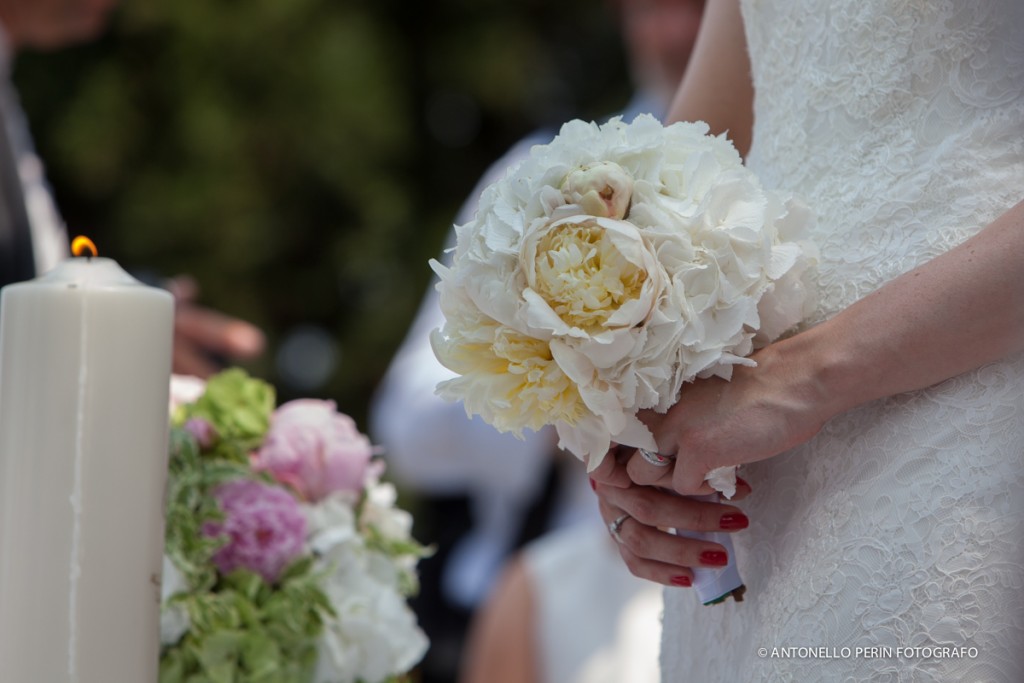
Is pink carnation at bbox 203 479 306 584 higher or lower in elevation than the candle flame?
lower

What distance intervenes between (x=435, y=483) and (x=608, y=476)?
234cm

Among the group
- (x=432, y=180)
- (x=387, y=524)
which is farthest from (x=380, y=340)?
(x=387, y=524)

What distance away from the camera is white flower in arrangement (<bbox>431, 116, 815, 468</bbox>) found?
1166 millimetres

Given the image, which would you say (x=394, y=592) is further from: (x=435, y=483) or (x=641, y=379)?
(x=435, y=483)

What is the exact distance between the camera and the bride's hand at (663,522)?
1.31 meters

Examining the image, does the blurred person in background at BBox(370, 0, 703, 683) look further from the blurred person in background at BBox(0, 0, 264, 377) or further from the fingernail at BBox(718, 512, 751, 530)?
the fingernail at BBox(718, 512, 751, 530)

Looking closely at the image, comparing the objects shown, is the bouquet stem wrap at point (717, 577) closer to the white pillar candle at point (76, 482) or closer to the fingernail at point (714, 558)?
the fingernail at point (714, 558)

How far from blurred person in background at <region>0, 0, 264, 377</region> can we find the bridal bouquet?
1.44ft

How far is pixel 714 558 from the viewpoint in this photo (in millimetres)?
1310

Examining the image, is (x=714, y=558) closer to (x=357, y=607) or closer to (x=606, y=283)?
(x=606, y=283)

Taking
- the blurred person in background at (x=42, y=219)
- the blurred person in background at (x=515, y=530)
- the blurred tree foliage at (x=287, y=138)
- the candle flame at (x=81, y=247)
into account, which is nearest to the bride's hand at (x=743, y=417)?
the candle flame at (x=81, y=247)

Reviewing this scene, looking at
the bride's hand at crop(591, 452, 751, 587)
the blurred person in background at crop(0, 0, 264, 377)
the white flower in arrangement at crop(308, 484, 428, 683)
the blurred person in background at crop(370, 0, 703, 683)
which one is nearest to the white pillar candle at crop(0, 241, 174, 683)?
the white flower in arrangement at crop(308, 484, 428, 683)

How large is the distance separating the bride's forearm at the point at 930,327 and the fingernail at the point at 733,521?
0.16 m

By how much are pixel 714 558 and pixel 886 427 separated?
0.75 feet
